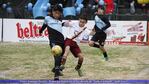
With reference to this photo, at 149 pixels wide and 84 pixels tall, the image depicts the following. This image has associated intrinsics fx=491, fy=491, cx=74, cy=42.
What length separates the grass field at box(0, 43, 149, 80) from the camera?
14531mm

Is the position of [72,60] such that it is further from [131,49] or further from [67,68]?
[131,49]

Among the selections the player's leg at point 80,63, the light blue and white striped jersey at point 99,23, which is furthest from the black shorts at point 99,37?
the player's leg at point 80,63

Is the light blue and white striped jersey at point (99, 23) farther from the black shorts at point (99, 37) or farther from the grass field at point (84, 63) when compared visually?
the grass field at point (84, 63)

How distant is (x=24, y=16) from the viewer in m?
27.7

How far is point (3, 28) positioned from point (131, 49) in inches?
298

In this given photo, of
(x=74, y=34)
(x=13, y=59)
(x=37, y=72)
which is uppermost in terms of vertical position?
(x=74, y=34)

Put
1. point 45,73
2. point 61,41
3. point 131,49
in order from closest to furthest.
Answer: point 61,41 < point 45,73 < point 131,49

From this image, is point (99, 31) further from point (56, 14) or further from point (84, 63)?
point (56, 14)

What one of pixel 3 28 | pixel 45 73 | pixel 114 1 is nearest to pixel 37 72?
pixel 45 73

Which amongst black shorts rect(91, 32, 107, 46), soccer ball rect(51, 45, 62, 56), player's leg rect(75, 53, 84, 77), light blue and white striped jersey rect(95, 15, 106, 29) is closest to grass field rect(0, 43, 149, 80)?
player's leg rect(75, 53, 84, 77)

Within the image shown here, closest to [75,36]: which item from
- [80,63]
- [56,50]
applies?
[80,63]

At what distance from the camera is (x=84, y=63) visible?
17531 millimetres

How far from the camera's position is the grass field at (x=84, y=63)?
47.7ft

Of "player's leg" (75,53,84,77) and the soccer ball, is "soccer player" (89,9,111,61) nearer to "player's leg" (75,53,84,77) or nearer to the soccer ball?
"player's leg" (75,53,84,77)
